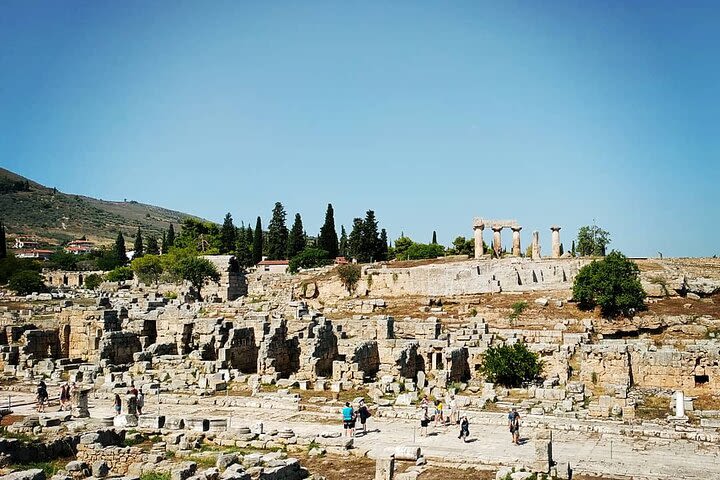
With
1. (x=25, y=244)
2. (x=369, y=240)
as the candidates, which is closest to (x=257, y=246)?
(x=369, y=240)

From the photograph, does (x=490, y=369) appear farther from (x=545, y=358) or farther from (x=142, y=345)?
(x=142, y=345)

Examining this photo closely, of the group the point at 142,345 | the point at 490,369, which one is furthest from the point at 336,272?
the point at 490,369

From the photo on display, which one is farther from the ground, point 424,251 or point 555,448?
point 424,251

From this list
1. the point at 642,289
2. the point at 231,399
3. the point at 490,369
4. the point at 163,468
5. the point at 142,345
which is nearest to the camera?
the point at 163,468

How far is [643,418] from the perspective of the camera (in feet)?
65.7

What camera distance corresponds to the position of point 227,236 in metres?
98.6

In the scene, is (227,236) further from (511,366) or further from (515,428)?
(515,428)

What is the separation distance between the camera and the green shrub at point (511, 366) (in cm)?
2547

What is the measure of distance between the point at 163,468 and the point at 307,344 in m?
14.0

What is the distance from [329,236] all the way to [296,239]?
198 inches

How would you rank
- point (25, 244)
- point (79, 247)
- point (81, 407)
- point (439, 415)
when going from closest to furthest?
point (439, 415), point (81, 407), point (25, 244), point (79, 247)

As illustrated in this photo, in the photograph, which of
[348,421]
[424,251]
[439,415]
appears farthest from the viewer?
[424,251]

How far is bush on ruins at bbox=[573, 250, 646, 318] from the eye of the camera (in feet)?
138

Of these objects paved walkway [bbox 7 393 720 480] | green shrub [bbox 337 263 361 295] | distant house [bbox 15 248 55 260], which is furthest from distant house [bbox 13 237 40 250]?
paved walkway [bbox 7 393 720 480]
